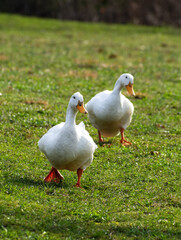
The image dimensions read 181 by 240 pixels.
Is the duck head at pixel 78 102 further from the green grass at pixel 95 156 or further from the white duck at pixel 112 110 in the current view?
the white duck at pixel 112 110

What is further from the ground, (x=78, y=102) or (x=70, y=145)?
(x=78, y=102)

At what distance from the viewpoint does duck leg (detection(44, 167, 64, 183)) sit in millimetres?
7273

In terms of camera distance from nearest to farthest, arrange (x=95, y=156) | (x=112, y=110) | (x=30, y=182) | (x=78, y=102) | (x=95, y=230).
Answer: (x=95, y=230) < (x=78, y=102) < (x=30, y=182) < (x=95, y=156) < (x=112, y=110)

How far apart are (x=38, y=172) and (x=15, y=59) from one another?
10.9 metres

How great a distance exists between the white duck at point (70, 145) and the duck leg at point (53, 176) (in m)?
0.15

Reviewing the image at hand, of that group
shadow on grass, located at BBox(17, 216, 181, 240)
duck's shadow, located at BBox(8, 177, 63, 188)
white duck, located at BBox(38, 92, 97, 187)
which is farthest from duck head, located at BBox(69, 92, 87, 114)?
shadow on grass, located at BBox(17, 216, 181, 240)

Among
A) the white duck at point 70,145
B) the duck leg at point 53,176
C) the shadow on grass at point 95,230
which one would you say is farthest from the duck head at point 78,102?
the shadow on grass at point 95,230

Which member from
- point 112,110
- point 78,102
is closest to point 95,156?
point 112,110

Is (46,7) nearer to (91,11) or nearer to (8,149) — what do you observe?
(91,11)

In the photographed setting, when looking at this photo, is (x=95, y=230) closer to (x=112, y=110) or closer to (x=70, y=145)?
(x=70, y=145)

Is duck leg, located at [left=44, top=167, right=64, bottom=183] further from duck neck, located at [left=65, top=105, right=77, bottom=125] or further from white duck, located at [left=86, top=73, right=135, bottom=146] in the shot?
white duck, located at [left=86, top=73, right=135, bottom=146]

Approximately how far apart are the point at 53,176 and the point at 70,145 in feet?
2.31

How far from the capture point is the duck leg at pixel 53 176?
7.27 metres

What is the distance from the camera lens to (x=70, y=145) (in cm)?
692
